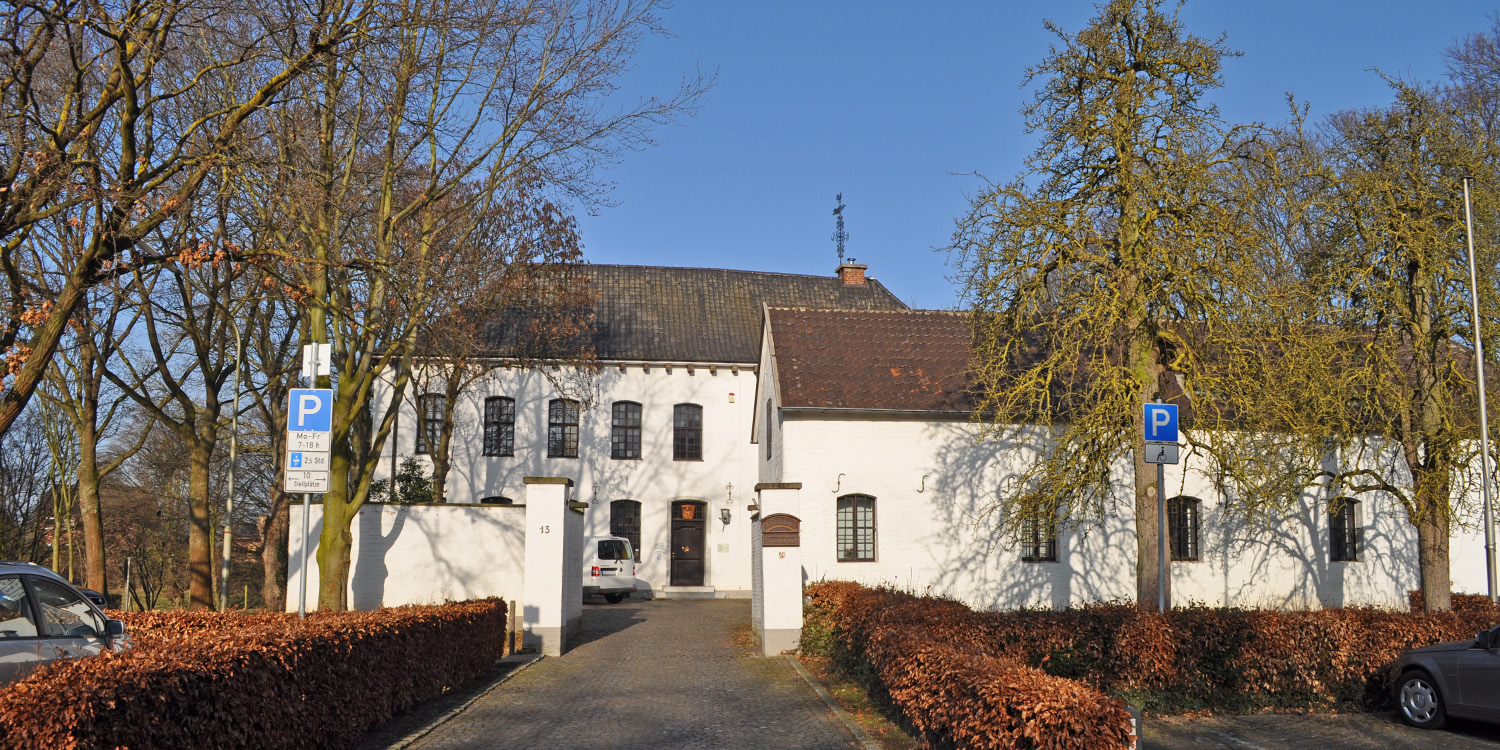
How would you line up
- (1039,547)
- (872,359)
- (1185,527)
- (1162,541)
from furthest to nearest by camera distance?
1. (872,359)
2. (1185,527)
3. (1039,547)
4. (1162,541)

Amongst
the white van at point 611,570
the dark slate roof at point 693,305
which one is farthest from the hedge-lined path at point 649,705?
the dark slate roof at point 693,305

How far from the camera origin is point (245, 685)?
7.29 m

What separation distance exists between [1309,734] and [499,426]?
25.8 meters

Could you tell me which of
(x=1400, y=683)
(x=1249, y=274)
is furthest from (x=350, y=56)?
(x=1400, y=683)

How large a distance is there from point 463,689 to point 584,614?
11398mm

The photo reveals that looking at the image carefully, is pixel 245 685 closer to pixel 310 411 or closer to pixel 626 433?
pixel 310 411

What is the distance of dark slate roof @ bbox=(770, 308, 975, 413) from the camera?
21.9 metres

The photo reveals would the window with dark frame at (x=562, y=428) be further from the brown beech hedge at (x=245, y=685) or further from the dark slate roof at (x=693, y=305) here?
the brown beech hedge at (x=245, y=685)

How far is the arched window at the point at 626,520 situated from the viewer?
32.5 meters

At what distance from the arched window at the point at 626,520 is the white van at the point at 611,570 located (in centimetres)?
195

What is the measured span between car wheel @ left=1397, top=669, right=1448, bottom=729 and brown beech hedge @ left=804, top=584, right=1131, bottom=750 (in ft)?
15.2

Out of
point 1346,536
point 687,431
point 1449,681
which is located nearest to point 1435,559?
point 1346,536

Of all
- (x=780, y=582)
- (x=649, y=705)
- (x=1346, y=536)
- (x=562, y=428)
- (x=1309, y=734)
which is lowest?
(x=1309, y=734)

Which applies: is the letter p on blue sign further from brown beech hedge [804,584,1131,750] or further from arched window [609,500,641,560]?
arched window [609,500,641,560]
